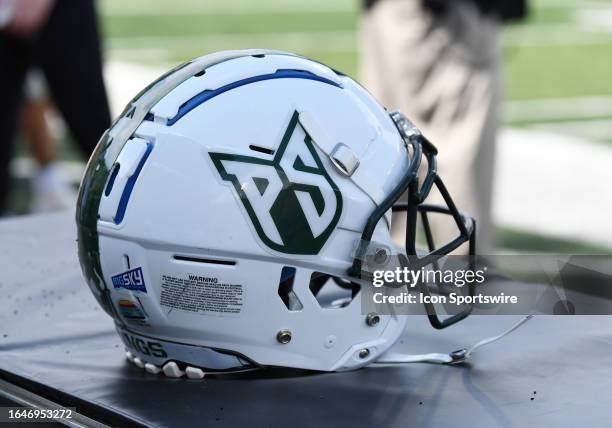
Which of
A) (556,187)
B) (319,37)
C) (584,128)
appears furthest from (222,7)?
(556,187)

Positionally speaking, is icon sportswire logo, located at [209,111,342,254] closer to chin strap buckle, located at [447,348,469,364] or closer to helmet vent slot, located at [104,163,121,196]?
helmet vent slot, located at [104,163,121,196]

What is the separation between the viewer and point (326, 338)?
1.83 m

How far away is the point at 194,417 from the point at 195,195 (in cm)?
34

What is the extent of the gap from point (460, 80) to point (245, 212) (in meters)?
1.85

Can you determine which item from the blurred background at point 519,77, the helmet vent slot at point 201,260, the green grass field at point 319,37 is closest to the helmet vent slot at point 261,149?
the helmet vent slot at point 201,260

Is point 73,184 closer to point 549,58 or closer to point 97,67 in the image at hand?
point 97,67

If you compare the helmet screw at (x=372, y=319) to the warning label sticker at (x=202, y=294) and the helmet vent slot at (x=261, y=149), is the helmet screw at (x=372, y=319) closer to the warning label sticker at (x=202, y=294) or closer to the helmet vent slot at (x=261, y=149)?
the warning label sticker at (x=202, y=294)

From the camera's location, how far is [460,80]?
11.3ft

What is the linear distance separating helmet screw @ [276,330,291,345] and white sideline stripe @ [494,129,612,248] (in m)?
2.38

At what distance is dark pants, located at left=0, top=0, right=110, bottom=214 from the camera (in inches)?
146

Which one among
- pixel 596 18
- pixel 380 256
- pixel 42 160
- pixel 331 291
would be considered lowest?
pixel 596 18

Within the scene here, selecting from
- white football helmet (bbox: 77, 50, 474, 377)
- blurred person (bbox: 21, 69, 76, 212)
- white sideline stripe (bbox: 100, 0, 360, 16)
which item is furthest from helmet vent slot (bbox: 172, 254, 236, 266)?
white sideline stripe (bbox: 100, 0, 360, 16)

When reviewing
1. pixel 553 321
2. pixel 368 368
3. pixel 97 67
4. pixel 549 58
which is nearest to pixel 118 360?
pixel 368 368

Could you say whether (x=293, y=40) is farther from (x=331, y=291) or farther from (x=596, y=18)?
(x=331, y=291)
